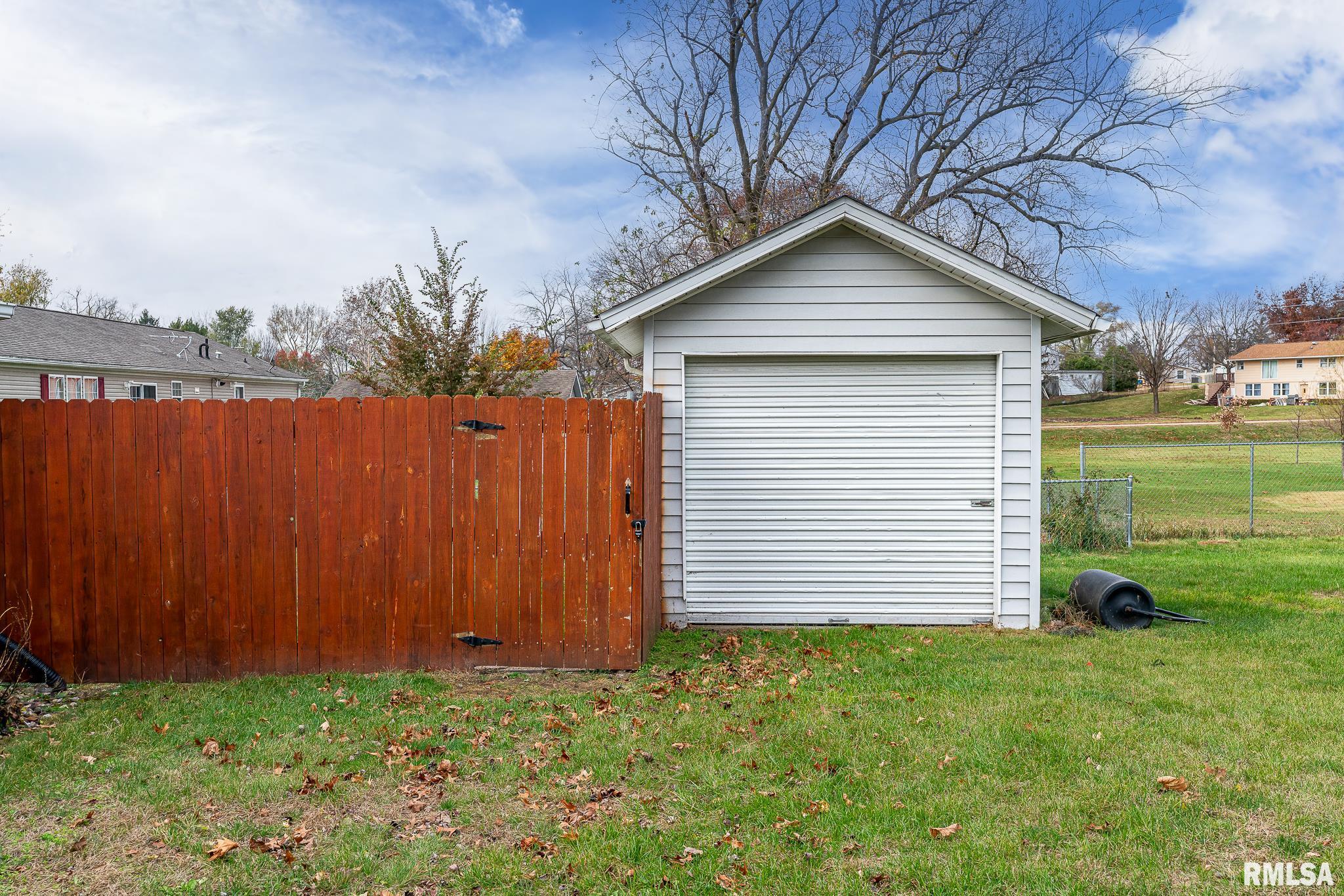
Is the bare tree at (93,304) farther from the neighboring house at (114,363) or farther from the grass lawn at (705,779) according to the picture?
the grass lawn at (705,779)

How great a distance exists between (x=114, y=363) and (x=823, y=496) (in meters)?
28.5

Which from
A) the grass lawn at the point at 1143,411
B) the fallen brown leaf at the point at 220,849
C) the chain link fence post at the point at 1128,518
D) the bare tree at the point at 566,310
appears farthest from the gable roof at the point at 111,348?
the grass lawn at the point at 1143,411

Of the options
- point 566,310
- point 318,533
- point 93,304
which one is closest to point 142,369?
point 566,310

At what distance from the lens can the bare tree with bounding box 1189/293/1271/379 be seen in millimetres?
58094

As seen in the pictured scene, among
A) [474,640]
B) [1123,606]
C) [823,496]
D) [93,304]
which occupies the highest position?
[93,304]

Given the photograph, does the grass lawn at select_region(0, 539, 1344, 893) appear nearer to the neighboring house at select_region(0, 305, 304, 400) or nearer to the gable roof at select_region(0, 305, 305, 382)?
the neighboring house at select_region(0, 305, 304, 400)

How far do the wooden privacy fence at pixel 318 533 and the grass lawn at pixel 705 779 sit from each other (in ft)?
0.95

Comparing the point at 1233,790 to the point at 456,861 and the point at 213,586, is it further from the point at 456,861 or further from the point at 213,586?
the point at 213,586

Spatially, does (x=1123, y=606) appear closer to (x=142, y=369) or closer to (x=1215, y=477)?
(x=1215, y=477)

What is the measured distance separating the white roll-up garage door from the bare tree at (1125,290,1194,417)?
161 ft

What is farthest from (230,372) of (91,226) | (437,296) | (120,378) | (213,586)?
(213,586)

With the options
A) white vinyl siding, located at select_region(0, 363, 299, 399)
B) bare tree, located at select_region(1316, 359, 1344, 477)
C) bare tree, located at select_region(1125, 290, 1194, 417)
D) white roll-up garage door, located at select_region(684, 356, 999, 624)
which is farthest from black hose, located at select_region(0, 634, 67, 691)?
bare tree, located at select_region(1125, 290, 1194, 417)

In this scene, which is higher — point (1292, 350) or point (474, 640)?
point (1292, 350)

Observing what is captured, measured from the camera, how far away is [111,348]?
2825cm
